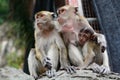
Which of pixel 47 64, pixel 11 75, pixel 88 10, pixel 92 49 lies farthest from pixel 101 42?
pixel 88 10

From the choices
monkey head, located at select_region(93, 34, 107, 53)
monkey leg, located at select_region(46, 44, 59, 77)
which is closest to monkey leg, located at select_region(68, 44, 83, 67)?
monkey leg, located at select_region(46, 44, 59, 77)

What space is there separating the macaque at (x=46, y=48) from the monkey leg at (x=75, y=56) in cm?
8

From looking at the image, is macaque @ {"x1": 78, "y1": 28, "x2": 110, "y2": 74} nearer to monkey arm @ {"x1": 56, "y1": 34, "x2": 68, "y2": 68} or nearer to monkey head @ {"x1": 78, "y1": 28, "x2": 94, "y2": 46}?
monkey head @ {"x1": 78, "y1": 28, "x2": 94, "y2": 46}

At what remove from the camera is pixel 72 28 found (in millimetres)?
7695

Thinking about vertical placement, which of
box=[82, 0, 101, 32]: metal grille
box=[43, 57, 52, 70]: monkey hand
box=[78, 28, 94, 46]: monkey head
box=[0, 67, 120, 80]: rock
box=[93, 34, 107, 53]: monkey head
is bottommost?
box=[0, 67, 120, 80]: rock

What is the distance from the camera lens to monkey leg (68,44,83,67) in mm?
7270

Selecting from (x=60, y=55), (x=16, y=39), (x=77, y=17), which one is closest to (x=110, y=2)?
(x=77, y=17)

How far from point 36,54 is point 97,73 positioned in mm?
1574

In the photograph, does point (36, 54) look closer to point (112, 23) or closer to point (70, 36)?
point (70, 36)

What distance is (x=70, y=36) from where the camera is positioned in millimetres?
7488

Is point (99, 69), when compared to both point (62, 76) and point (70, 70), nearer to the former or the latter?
point (70, 70)

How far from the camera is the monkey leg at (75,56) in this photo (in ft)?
23.9

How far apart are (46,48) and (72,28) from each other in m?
0.52

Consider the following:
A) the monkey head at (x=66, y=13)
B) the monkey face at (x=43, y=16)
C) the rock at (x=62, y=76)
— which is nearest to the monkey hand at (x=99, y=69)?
the rock at (x=62, y=76)
